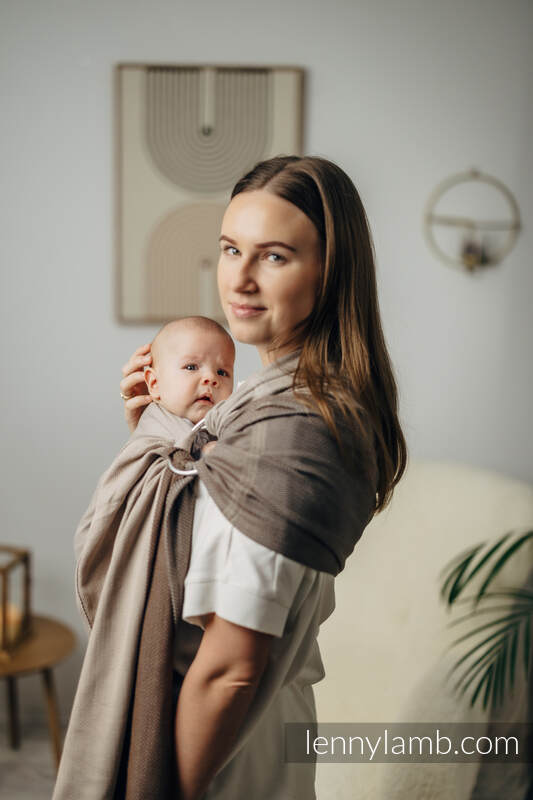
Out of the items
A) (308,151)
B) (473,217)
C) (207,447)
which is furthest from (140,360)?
(473,217)

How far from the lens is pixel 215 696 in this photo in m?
0.83

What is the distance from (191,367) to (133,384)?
106 mm

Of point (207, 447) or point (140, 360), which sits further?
point (140, 360)

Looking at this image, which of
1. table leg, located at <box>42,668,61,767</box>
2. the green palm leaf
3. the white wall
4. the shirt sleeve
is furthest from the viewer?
the white wall

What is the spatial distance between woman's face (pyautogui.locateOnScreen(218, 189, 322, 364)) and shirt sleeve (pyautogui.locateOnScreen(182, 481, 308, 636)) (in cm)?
24

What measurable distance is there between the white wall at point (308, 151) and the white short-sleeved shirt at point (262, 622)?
5.54 ft

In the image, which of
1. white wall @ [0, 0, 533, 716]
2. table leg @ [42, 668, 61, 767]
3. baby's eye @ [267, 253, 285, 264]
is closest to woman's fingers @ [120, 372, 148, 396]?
baby's eye @ [267, 253, 285, 264]

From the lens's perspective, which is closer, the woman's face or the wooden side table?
the woman's face

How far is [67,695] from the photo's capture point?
278 cm

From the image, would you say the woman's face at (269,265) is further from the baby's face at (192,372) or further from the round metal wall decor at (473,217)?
the round metal wall decor at (473,217)

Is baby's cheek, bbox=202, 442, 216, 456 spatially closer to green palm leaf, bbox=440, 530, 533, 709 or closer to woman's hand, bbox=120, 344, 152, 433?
woman's hand, bbox=120, 344, 152, 433

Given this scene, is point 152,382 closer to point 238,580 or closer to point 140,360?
point 140,360

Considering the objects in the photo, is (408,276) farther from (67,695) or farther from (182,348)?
(67,695)

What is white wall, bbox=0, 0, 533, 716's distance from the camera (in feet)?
8.27
